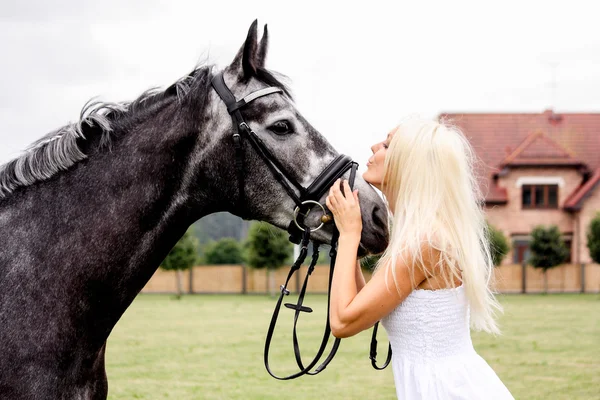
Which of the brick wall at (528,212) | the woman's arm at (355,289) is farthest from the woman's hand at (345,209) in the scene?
the brick wall at (528,212)

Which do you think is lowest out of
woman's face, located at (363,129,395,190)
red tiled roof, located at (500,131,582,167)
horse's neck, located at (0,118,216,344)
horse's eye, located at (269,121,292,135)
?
horse's neck, located at (0,118,216,344)

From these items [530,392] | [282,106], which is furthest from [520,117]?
[282,106]

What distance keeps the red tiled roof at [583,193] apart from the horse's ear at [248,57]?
3766 centimetres

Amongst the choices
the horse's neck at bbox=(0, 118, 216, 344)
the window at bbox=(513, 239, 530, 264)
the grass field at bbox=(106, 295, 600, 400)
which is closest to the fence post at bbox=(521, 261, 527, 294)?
the window at bbox=(513, 239, 530, 264)

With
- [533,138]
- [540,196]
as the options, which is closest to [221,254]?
[540,196]

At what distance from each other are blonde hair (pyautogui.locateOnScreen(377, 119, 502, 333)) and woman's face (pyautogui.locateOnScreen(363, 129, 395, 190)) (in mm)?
117

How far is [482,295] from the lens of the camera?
3.02 m

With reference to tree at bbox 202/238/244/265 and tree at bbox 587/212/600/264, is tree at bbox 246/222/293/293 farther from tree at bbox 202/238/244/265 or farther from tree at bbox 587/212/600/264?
tree at bbox 587/212/600/264

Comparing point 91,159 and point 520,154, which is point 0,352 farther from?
point 520,154

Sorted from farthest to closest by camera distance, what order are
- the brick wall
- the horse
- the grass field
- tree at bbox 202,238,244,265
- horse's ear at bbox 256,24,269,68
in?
tree at bbox 202,238,244,265 → the brick wall → the grass field → horse's ear at bbox 256,24,269,68 → the horse

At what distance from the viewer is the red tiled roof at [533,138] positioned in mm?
38188

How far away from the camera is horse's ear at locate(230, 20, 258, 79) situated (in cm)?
327

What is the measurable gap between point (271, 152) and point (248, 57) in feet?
1.57

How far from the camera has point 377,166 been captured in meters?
3.25
